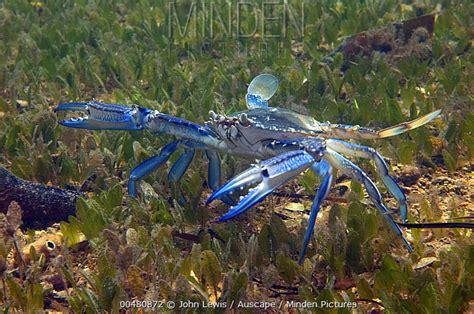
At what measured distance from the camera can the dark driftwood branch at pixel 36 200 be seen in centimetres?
409

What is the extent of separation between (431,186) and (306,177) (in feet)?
3.22

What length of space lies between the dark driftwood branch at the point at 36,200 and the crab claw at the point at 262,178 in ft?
5.56

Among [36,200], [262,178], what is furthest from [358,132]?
[36,200]

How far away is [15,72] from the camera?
6609 millimetres

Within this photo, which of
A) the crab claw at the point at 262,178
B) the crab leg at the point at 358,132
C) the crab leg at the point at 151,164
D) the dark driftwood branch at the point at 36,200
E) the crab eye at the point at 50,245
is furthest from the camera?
the dark driftwood branch at the point at 36,200

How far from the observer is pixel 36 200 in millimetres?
4145

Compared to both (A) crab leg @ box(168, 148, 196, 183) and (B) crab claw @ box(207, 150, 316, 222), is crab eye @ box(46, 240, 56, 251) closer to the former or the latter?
(A) crab leg @ box(168, 148, 196, 183)

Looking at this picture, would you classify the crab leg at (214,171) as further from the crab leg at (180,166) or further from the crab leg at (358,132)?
the crab leg at (358,132)

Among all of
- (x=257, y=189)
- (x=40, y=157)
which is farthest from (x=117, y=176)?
(x=257, y=189)

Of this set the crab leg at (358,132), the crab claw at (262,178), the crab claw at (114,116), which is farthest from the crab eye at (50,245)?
the crab leg at (358,132)

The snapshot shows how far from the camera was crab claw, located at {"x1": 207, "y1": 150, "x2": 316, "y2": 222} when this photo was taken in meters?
2.77

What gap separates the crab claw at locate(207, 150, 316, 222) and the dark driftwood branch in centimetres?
169

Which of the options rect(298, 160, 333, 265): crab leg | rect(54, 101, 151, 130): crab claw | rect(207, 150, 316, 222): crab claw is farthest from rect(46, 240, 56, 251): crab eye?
rect(298, 160, 333, 265): crab leg

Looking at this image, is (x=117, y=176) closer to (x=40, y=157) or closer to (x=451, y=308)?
(x=40, y=157)
